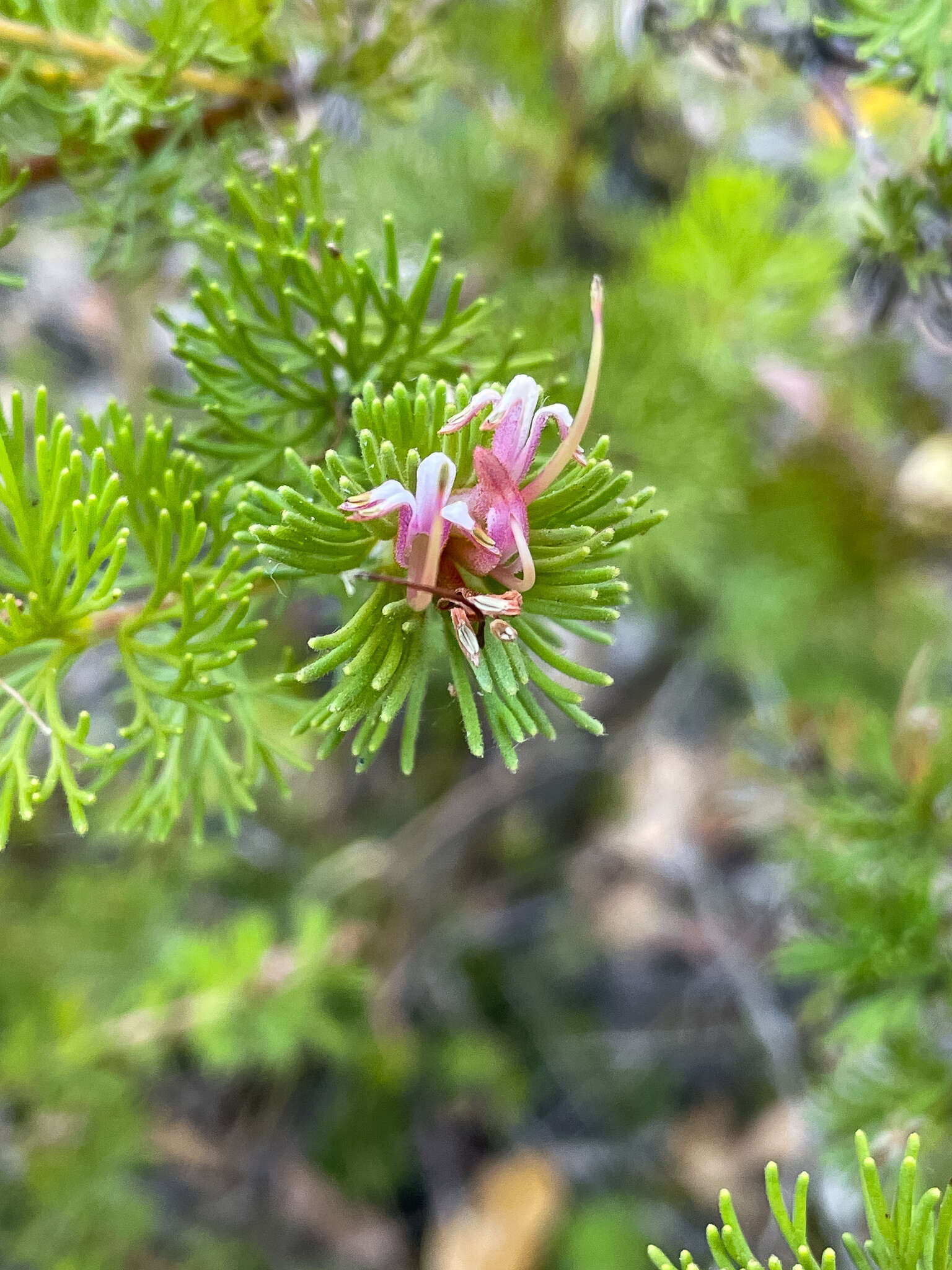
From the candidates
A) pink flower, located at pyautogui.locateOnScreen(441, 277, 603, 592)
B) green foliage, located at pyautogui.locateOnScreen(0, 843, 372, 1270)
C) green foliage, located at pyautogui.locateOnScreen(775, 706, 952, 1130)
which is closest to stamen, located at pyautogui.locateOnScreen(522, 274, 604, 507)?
pink flower, located at pyautogui.locateOnScreen(441, 277, 603, 592)

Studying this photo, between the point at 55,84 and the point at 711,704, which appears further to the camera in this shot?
the point at 711,704

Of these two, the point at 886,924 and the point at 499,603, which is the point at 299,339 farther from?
the point at 886,924

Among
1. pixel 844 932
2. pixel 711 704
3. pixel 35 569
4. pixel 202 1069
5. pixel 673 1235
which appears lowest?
pixel 673 1235

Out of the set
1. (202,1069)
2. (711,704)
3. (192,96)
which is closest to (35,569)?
(192,96)

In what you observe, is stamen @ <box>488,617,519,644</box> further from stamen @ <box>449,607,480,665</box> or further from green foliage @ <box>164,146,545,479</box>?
green foliage @ <box>164,146,545,479</box>

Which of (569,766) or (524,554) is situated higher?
(524,554)

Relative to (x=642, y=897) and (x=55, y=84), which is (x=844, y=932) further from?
(x=642, y=897)

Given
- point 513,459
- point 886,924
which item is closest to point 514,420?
point 513,459
